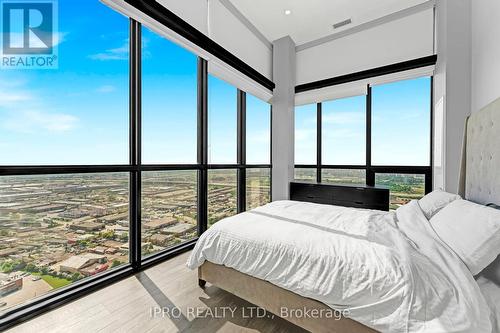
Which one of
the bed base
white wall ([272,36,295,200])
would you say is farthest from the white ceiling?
the bed base

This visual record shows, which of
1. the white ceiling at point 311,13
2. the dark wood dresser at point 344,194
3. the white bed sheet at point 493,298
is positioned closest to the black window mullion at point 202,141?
the white ceiling at point 311,13

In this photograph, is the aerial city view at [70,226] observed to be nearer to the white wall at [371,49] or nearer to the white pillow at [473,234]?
the white pillow at [473,234]

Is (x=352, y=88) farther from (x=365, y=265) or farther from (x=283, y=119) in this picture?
(x=365, y=265)

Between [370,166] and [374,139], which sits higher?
[374,139]

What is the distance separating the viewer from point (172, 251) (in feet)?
8.20

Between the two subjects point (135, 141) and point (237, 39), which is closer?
point (135, 141)

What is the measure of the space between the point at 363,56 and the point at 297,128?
1.60 m

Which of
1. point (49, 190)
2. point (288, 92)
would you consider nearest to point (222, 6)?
point (288, 92)

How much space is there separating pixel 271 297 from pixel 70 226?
1674 mm

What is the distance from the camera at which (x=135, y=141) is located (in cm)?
212

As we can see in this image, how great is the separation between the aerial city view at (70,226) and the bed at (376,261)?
2.87 feet

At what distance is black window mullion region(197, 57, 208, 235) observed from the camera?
2.85 m

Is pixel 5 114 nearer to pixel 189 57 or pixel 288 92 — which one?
pixel 189 57

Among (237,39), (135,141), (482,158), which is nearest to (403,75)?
(482,158)
